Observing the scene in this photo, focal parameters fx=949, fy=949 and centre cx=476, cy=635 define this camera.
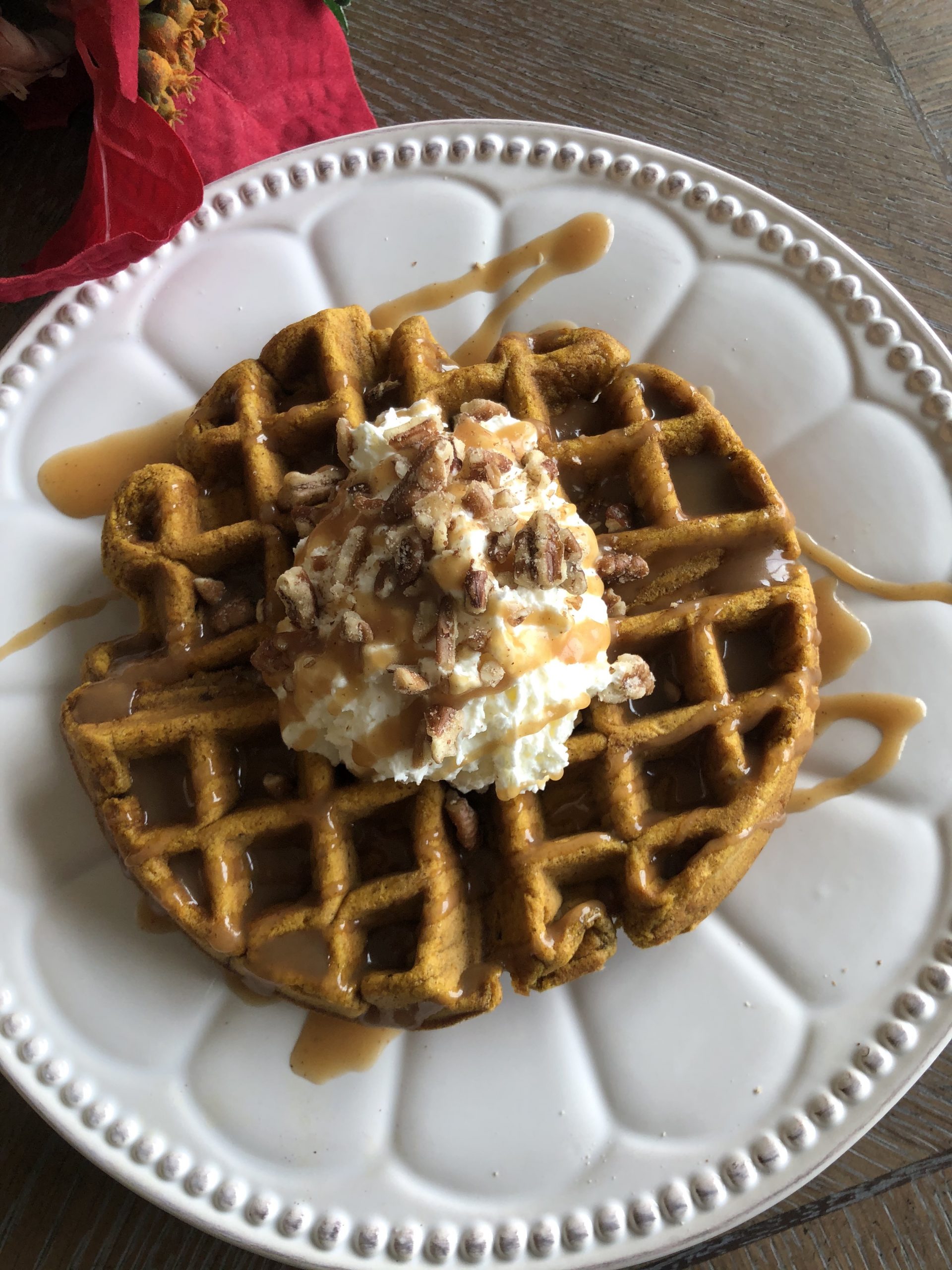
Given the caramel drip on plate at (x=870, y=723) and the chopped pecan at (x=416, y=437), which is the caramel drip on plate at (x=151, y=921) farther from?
the caramel drip on plate at (x=870, y=723)

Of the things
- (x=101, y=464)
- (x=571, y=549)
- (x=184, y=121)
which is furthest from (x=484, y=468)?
(x=184, y=121)

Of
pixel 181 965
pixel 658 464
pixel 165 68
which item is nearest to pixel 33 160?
pixel 165 68

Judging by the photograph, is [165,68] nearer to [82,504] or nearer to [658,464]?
[82,504]

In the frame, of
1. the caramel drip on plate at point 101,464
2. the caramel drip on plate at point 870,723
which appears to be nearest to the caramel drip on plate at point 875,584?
the caramel drip on plate at point 870,723

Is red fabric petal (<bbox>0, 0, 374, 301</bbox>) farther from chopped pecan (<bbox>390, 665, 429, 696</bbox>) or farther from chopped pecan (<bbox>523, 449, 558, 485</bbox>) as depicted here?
chopped pecan (<bbox>390, 665, 429, 696</bbox>)

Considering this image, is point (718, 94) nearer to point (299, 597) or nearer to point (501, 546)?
point (501, 546)

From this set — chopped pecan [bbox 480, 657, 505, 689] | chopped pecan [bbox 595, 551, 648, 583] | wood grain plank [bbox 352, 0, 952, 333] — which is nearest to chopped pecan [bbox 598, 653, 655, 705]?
chopped pecan [bbox 595, 551, 648, 583]
